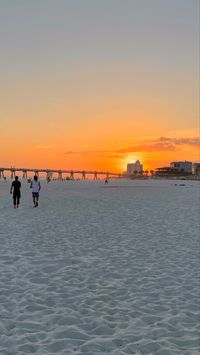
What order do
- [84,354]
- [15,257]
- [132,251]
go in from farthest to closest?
[132,251] < [15,257] < [84,354]

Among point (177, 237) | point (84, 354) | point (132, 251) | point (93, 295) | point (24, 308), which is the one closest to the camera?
point (84, 354)

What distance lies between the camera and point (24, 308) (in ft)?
22.8

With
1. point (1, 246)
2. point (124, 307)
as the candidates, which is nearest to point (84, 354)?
point (124, 307)

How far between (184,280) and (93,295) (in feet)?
7.25

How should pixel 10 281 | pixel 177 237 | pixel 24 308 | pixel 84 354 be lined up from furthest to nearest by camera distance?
pixel 177 237, pixel 10 281, pixel 24 308, pixel 84 354

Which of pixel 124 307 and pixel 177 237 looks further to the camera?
pixel 177 237

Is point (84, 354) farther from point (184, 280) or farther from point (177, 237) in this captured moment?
point (177, 237)

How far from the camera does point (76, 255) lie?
11289 millimetres

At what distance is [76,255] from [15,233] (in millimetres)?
4727

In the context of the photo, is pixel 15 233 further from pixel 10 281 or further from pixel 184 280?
pixel 184 280

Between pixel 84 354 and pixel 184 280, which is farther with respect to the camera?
pixel 184 280

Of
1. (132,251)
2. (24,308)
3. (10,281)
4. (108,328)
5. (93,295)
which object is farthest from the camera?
(132,251)

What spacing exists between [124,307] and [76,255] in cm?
433

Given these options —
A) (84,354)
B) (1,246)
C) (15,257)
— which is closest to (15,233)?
(1,246)
